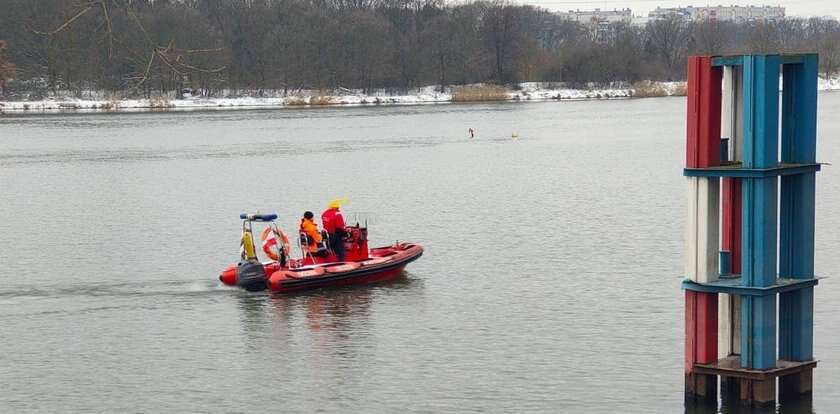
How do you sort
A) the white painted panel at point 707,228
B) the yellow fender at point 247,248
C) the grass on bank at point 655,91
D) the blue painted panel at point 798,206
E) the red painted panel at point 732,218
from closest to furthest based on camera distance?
the white painted panel at point 707,228 → the red painted panel at point 732,218 → the blue painted panel at point 798,206 → the yellow fender at point 247,248 → the grass on bank at point 655,91

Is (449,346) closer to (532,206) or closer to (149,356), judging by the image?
(149,356)

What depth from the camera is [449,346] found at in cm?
2147

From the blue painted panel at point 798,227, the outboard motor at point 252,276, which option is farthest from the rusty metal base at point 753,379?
the outboard motor at point 252,276

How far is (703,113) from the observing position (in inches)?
608

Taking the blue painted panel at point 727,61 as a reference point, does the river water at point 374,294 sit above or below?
below

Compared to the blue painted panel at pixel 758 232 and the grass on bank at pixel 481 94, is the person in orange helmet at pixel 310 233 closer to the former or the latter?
the blue painted panel at pixel 758 232

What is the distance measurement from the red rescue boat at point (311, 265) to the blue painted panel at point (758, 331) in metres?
12.1

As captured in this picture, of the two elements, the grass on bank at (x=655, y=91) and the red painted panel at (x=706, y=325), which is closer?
A: the red painted panel at (x=706, y=325)

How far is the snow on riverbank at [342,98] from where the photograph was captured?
10769cm

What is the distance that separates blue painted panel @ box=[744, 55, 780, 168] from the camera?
15.2 metres

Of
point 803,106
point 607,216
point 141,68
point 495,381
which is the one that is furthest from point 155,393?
point 607,216

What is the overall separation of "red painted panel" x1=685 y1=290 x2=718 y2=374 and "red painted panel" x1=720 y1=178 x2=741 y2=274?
2.10 feet

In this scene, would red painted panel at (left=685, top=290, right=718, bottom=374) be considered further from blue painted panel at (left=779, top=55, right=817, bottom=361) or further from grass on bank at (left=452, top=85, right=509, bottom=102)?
grass on bank at (left=452, top=85, right=509, bottom=102)

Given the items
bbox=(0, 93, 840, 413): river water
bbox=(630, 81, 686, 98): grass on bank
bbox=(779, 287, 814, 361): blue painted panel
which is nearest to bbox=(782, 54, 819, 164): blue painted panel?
bbox=(779, 287, 814, 361): blue painted panel
